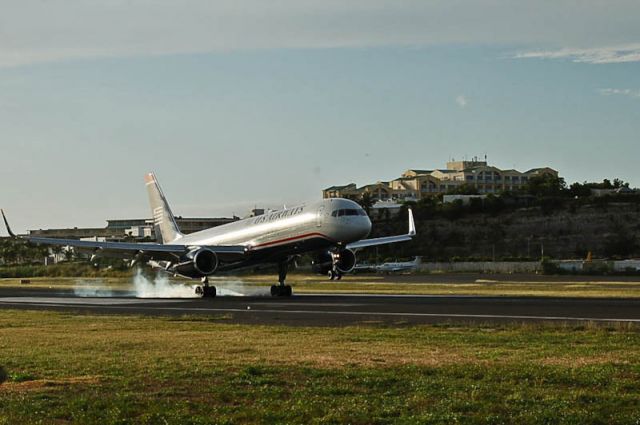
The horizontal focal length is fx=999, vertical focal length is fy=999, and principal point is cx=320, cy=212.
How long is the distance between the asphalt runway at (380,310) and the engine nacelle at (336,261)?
14.7ft

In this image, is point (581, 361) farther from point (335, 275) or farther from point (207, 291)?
point (207, 291)

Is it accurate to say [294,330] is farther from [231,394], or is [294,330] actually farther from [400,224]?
[400,224]

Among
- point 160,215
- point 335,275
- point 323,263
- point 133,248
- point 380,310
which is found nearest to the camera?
point 380,310

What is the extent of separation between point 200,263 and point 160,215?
65.1 feet

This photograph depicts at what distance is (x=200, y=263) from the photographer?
58.9 m

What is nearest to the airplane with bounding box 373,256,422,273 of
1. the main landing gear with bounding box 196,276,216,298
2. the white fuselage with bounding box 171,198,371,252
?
the white fuselage with bounding box 171,198,371,252

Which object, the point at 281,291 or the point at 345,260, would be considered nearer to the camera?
the point at 345,260

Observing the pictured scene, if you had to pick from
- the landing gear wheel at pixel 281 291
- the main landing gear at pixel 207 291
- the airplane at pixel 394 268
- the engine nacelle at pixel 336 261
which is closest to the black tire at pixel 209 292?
the main landing gear at pixel 207 291

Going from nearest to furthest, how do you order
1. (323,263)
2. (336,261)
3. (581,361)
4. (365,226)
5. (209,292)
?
1. (581,361)
2. (365,226)
3. (336,261)
4. (323,263)
5. (209,292)

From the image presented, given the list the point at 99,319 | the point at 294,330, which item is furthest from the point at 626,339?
the point at 99,319

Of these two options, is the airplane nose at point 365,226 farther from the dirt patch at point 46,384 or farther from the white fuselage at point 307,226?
the dirt patch at point 46,384

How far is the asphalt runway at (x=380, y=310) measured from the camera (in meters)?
34.5

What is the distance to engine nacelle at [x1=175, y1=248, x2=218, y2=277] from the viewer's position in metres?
58.8

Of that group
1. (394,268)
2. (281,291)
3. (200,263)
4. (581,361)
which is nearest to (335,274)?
(281,291)
